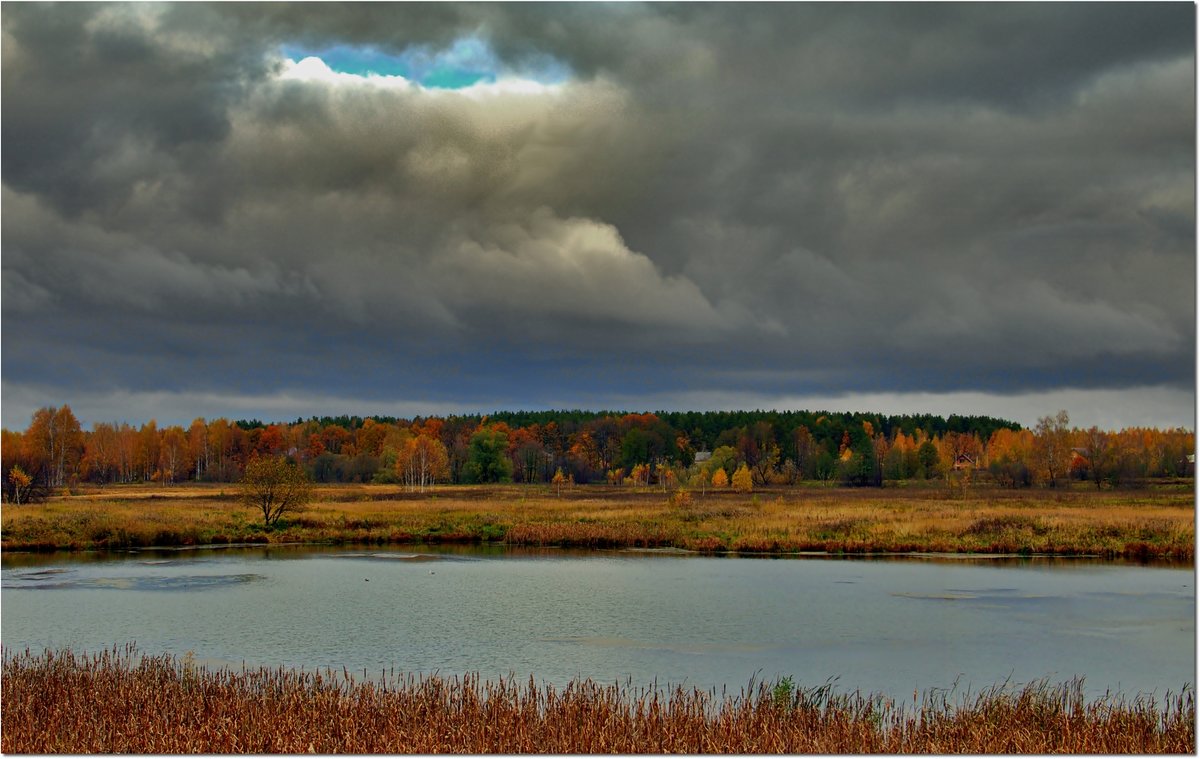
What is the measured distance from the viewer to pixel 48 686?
54.4 ft

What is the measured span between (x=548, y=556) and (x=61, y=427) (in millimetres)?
69225

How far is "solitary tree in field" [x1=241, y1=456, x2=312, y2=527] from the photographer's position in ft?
193

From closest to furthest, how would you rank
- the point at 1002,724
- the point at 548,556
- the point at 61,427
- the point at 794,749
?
the point at 794,749, the point at 1002,724, the point at 548,556, the point at 61,427

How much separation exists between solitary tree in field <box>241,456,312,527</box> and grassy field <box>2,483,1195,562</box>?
1429 mm

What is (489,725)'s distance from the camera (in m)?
14.0

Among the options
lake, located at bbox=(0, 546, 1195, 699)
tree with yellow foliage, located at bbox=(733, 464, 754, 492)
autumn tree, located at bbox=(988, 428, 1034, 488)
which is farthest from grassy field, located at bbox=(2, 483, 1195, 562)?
tree with yellow foliage, located at bbox=(733, 464, 754, 492)

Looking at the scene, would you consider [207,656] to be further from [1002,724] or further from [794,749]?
[1002,724]

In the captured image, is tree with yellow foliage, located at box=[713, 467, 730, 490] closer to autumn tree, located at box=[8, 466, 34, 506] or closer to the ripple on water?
autumn tree, located at box=[8, 466, 34, 506]

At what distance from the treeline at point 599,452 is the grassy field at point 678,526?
2200 cm

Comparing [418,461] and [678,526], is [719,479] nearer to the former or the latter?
[418,461]

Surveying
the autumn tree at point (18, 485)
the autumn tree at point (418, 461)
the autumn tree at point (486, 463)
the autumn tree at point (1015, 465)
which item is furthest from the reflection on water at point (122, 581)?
the autumn tree at point (1015, 465)

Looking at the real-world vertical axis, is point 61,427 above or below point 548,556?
above

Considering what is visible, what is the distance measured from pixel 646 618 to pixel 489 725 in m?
16.3

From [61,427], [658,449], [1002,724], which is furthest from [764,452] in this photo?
[1002,724]
